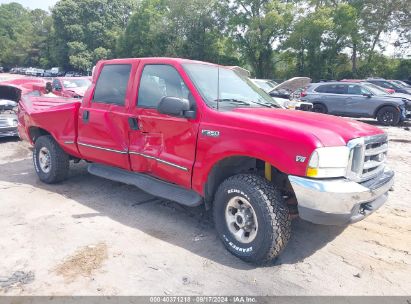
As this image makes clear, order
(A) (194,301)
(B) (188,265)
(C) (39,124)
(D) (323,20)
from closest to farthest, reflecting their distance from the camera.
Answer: (A) (194,301) → (B) (188,265) → (C) (39,124) → (D) (323,20)

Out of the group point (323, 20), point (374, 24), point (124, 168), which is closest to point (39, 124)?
point (124, 168)

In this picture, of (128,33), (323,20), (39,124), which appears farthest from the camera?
(128,33)

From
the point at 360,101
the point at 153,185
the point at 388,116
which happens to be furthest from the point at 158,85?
the point at 388,116

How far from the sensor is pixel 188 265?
3.52 m

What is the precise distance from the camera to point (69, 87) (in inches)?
540

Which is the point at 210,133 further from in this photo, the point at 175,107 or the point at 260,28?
the point at 260,28

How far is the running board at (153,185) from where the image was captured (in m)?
4.03

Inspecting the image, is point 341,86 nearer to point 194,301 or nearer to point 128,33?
point 194,301

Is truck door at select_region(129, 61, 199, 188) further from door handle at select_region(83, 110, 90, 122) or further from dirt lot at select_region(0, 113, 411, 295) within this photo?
door handle at select_region(83, 110, 90, 122)

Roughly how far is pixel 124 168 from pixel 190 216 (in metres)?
1.06

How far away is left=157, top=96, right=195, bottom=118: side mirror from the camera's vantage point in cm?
371

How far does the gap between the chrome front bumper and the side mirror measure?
1278 mm

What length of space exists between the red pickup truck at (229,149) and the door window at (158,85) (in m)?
0.01

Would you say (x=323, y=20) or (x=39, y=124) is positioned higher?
(x=323, y=20)
